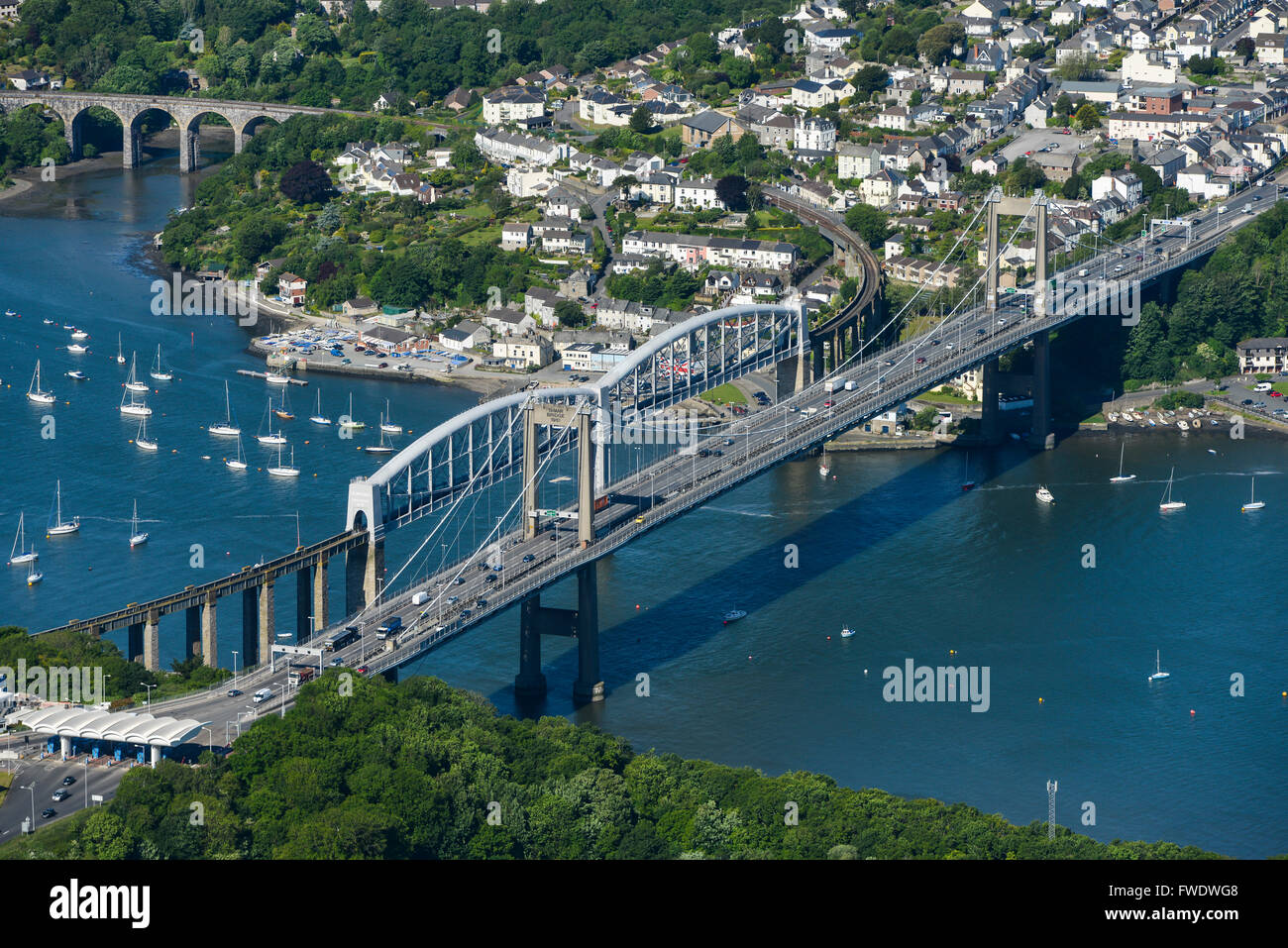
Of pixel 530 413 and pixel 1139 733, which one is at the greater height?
pixel 530 413

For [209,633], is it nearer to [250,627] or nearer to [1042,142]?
[250,627]

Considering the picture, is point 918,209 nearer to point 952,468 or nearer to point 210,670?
point 952,468

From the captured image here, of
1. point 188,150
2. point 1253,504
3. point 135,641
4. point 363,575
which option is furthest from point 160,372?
point 188,150

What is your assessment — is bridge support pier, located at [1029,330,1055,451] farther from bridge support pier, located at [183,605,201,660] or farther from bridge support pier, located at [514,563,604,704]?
bridge support pier, located at [183,605,201,660]

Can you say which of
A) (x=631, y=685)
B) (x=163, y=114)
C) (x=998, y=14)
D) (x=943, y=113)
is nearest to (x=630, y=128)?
(x=943, y=113)

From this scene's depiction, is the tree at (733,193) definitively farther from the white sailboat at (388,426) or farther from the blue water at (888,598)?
the white sailboat at (388,426)

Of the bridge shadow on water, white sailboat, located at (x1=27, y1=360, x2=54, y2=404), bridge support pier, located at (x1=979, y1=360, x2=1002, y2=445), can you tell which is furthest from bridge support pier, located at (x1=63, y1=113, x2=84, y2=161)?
bridge support pier, located at (x1=979, y1=360, x2=1002, y2=445)
